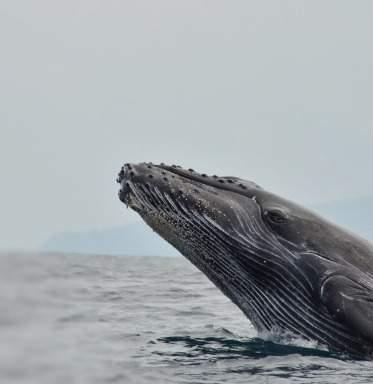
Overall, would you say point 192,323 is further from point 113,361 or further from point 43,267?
point 43,267

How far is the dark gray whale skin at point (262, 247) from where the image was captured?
27.5 ft

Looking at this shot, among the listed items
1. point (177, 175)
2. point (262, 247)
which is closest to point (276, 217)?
point (262, 247)

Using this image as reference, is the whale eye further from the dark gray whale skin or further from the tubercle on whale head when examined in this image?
the tubercle on whale head

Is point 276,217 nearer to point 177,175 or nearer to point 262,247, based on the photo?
point 262,247

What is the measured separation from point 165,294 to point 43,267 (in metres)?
14.6

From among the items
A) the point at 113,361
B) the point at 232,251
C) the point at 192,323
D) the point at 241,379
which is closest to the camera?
the point at 241,379

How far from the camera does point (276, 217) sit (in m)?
8.86

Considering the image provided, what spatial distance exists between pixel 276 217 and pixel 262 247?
0.40 metres

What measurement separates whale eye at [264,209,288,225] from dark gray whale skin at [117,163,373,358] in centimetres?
1

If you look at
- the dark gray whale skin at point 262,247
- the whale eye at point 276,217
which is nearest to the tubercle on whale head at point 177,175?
the dark gray whale skin at point 262,247

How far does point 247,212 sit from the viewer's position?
29.4ft

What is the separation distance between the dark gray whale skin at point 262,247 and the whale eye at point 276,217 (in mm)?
12

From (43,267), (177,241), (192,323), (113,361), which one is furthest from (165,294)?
(43,267)

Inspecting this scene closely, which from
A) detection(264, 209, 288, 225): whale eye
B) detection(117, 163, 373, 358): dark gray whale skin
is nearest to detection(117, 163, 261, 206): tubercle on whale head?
detection(117, 163, 373, 358): dark gray whale skin
